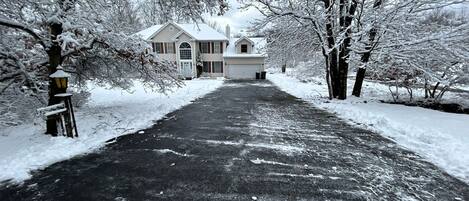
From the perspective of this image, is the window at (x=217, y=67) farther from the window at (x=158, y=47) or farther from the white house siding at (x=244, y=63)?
the window at (x=158, y=47)

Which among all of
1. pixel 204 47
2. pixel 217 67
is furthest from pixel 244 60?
pixel 204 47

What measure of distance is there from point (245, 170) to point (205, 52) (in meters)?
25.7

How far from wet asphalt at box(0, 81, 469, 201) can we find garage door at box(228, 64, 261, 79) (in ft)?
73.2

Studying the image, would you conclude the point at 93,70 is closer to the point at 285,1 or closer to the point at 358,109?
the point at 285,1

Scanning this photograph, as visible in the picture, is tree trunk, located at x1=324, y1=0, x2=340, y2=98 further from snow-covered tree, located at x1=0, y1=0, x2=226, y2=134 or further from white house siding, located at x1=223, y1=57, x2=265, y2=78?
white house siding, located at x1=223, y1=57, x2=265, y2=78

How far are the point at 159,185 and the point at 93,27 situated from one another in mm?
4562

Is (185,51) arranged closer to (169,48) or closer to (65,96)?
(169,48)

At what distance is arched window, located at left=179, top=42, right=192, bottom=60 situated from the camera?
2758cm

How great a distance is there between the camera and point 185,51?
90.8 ft

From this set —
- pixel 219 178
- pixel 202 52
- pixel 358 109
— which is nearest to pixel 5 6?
pixel 219 178

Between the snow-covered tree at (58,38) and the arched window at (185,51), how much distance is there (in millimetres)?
19478

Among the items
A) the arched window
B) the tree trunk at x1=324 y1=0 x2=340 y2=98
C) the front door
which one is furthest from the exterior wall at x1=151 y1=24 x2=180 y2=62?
the tree trunk at x1=324 y1=0 x2=340 y2=98

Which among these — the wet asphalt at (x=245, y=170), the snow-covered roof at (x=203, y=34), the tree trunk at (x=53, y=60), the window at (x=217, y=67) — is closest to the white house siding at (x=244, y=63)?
the window at (x=217, y=67)

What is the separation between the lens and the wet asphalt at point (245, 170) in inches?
127
